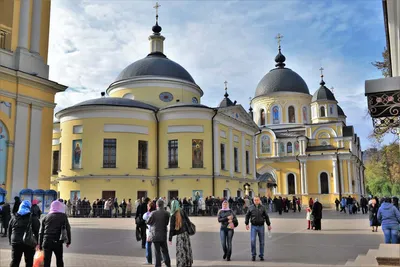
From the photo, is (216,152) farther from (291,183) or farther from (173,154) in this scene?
(291,183)

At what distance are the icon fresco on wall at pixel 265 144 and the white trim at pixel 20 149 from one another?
48.1 m

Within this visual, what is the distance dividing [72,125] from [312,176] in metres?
36.4

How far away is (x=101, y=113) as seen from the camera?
34031 millimetres

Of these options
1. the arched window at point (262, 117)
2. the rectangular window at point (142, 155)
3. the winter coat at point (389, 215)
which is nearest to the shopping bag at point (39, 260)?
the winter coat at point (389, 215)

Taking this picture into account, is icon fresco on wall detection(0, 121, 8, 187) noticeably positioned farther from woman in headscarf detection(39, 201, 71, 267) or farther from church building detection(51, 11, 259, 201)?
church building detection(51, 11, 259, 201)

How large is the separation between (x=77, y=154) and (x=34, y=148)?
56.3ft

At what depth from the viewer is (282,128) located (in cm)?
6366

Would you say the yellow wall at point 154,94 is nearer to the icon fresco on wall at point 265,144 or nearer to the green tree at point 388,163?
the green tree at point 388,163

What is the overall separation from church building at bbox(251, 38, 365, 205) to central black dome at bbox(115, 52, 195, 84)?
1993 cm

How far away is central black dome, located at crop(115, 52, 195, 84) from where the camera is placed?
137 ft

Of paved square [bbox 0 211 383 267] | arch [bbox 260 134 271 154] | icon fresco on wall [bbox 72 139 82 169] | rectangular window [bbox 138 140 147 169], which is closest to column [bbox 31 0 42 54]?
paved square [bbox 0 211 383 267]

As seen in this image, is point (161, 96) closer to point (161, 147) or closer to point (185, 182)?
point (161, 147)

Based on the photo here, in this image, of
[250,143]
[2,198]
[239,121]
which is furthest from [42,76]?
[250,143]

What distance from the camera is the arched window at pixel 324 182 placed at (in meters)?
58.0
